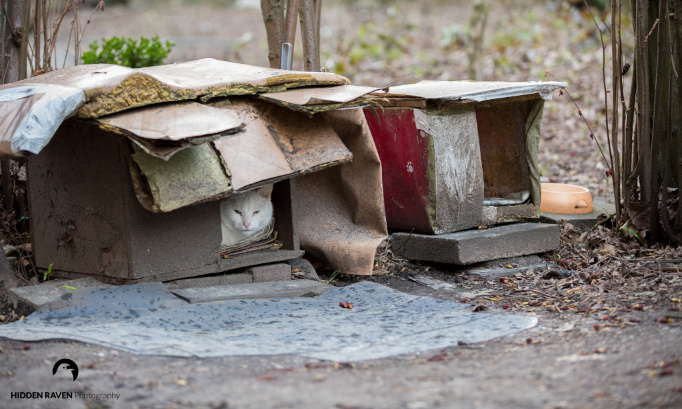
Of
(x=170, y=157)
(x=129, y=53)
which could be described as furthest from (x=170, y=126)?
(x=129, y=53)

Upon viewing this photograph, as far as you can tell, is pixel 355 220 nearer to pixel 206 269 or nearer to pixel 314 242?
pixel 314 242

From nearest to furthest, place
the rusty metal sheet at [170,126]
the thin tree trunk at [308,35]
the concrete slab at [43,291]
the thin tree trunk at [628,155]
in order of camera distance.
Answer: the rusty metal sheet at [170,126], the concrete slab at [43,291], the thin tree trunk at [628,155], the thin tree trunk at [308,35]

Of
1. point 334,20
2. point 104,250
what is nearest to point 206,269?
point 104,250

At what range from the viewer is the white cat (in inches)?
158

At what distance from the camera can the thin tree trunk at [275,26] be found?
494cm

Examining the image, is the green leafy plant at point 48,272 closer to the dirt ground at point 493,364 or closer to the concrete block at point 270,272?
the dirt ground at point 493,364

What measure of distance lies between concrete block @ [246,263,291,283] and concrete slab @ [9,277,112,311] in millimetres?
891

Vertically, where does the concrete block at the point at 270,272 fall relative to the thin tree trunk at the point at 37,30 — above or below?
below

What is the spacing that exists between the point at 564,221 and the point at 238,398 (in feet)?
12.1

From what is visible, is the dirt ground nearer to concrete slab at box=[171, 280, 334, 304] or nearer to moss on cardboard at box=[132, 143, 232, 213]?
concrete slab at box=[171, 280, 334, 304]

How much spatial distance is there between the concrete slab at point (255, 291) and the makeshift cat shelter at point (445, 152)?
995 millimetres

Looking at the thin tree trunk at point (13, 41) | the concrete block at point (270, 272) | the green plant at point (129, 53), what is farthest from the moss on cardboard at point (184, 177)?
the green plant at point (129, 53)

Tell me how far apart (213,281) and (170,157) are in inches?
36.5

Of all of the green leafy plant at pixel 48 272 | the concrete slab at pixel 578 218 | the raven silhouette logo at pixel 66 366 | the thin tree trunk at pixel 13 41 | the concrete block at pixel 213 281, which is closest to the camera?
the raven silhouette logo at pixel 66 366
